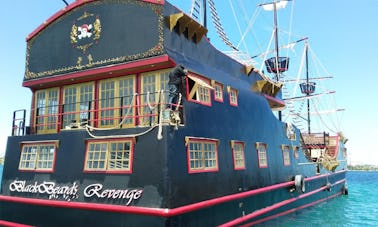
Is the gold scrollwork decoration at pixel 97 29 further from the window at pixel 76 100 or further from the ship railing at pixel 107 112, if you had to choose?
the ship railing at pixel 107 112

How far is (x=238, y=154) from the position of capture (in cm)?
1380

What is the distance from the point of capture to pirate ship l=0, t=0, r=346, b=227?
9.85 metres

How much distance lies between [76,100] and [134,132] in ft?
15.5

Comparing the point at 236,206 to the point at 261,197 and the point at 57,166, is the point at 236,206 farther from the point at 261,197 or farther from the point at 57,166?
the point at 57,166

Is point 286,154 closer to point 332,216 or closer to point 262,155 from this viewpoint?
point 262,155

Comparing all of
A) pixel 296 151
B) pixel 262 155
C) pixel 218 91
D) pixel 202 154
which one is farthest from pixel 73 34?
pixel 296 151

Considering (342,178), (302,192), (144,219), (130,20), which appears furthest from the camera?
(342,178)

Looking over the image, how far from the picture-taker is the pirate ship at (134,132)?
9852 mm

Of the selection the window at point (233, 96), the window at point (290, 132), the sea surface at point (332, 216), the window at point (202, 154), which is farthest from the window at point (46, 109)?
the window at point (290, 132)

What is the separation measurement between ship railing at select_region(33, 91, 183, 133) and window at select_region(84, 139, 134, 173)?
817 mm

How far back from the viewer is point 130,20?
1239 cm

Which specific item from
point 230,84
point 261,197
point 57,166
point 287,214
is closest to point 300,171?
point 287,214

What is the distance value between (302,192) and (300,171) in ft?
4.14

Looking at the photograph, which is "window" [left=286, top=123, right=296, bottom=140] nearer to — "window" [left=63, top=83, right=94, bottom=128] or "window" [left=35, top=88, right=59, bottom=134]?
"window" [left=63, top=83, right=94, bottom=128]
